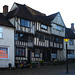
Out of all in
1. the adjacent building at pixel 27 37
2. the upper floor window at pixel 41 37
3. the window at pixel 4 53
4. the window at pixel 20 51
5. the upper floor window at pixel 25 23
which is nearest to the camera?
the window at pixel 4 53

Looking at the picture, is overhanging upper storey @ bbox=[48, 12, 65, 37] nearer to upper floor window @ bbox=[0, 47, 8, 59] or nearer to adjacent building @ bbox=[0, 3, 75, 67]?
adjacent building @ bbox=[0, 3, 75, 67]

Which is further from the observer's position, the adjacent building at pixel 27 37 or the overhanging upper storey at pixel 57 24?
the overhanging upper storey at pixel 57 24

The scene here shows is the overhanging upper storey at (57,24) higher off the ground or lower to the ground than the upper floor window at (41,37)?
higher

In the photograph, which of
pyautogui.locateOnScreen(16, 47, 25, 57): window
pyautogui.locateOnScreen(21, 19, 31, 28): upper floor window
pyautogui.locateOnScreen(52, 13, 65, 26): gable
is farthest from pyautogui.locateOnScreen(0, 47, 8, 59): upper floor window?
pyautogui.locateOnScreen(52, 13, 65, 26): gable

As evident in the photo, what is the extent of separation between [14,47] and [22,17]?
4822 millimetres

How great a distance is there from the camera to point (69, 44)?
34.8 m

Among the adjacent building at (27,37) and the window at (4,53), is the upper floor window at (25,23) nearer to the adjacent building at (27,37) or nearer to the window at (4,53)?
the adjacent building at (27,37)

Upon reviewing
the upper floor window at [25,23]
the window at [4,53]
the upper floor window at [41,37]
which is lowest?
the window at [4,53]

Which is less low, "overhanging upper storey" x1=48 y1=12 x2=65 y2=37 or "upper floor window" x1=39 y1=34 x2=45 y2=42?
"overhanging upper storey" x1=48 y1=12 x2=65 y2=37

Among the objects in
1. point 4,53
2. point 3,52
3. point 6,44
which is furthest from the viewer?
point 6,44

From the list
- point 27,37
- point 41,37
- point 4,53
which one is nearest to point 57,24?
point 41,37

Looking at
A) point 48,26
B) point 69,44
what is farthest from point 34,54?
point 69,44

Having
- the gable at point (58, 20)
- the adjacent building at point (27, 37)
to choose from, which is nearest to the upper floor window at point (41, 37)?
the adjacent building at point (27, 37)

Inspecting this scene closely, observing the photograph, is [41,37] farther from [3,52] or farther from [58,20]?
[3,52]
